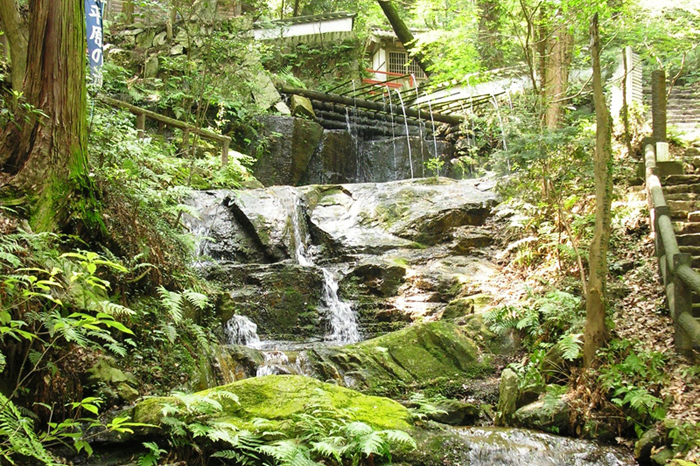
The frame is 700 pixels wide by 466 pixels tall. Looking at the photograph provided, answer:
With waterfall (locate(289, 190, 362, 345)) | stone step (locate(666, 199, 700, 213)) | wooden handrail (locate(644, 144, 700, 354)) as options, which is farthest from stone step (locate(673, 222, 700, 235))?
waterfall (locate(289, 190, 362, 345))

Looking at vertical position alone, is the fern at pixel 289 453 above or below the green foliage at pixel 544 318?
above

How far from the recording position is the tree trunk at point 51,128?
17.1ft

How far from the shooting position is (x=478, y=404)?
20.7 feet

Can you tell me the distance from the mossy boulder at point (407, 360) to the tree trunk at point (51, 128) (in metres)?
3.58

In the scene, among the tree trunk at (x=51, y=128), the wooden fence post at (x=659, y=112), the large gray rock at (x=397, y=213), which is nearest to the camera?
the tree trunk at (x=51, y=128)

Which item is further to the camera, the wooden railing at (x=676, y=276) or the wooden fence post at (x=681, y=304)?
the wooden fence post at (x=681, y=304)

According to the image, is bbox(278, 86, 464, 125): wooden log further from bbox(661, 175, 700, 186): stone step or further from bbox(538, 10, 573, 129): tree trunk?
bbox(661, 175, 700, 186): stone step

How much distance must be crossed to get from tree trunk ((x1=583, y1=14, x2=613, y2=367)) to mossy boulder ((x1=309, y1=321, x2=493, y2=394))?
5.38ft

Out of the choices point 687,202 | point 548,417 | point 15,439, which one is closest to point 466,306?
point 548,417

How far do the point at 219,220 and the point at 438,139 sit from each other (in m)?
11.6

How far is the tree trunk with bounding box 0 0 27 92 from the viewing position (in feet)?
17.9

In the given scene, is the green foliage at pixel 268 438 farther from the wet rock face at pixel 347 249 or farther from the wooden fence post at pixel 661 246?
the wooden fence post at pixel 661 246

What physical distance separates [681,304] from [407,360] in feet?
10.8

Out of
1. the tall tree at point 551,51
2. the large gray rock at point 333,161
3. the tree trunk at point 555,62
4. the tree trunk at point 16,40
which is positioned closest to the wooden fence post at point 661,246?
the tall tree at point 551,51
